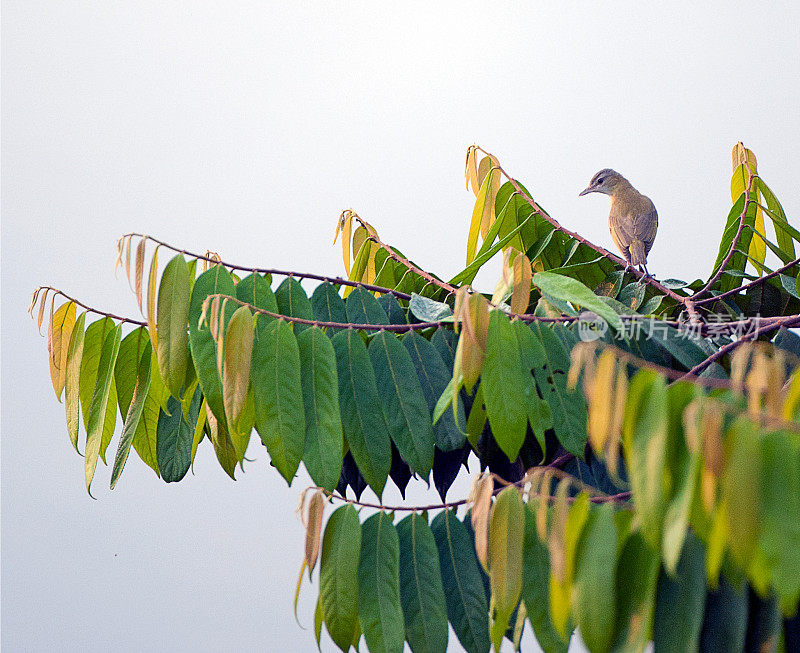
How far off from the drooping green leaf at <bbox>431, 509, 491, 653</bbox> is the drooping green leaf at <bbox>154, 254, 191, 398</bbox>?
0.40 m

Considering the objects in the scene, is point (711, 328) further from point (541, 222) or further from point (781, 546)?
point (781, 546)

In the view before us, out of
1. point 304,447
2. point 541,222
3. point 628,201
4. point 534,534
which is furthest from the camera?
point 628,201

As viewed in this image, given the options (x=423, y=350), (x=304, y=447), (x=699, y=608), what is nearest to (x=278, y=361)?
(x=304, y=447)

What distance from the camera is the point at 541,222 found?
1.55 meters

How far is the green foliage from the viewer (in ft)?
1.85

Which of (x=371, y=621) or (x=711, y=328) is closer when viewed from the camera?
(x=371, y=621)

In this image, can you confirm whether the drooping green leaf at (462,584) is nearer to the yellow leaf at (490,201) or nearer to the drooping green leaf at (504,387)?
the drooping green leaf at (504,387)

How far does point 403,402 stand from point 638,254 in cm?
107

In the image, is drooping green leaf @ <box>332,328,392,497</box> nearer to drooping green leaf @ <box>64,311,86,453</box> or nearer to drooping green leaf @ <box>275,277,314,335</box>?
drooping green leaf @ <box>275,277,314,335</box>

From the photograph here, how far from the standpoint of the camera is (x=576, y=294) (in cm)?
101

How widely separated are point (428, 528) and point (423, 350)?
10.1 inches

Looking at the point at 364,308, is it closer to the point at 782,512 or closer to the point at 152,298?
the point at 152,298

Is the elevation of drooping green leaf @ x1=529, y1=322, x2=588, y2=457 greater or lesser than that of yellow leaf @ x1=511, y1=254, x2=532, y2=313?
lesser

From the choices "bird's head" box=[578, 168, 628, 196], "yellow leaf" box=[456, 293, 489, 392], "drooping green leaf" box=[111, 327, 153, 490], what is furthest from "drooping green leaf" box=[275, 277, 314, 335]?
"bird's head" box=[578, 168, 628, 196]
